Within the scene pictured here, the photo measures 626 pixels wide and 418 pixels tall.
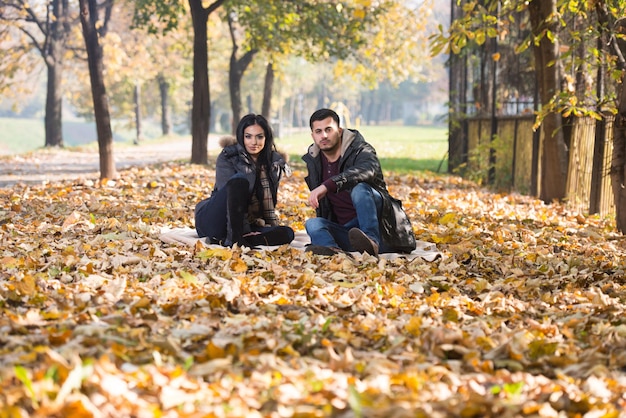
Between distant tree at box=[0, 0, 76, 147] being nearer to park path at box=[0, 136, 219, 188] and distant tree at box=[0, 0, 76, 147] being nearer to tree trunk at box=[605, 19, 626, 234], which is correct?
park path at box=[0, 136, 219, 188]

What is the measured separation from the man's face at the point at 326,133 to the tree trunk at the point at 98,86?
761 centimetres

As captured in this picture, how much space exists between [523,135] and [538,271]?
8.30 m

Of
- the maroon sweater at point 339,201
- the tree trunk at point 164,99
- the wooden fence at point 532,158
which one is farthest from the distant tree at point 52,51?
the maroon sweater at point 339,201

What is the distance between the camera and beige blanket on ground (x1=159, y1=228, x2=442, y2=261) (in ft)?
22.9

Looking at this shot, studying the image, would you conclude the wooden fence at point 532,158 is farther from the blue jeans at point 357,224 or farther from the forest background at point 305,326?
the blue jeans at point 357,224

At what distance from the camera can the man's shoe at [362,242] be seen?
21.8 ft

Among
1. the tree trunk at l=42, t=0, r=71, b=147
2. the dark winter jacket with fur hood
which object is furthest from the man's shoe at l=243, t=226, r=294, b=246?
the tree trunk at l=42, t=0, r=71, b=147

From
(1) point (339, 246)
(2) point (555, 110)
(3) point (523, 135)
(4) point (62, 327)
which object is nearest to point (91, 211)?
(1) point (339, 246)

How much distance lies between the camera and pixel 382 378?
355 cm

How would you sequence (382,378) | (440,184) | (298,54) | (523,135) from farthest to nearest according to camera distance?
(298,54)
(440,184)
(523,135)
(382,378)

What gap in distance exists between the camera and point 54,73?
30312 millimetres

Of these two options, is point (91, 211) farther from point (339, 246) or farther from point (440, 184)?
point (440, 184)

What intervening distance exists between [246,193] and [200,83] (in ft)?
37.2

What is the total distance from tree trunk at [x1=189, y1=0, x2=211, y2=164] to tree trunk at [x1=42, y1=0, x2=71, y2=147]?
13.8 m
